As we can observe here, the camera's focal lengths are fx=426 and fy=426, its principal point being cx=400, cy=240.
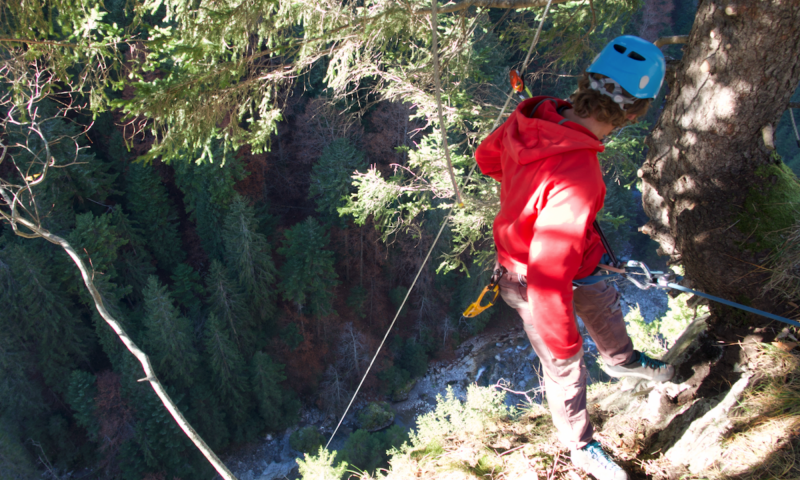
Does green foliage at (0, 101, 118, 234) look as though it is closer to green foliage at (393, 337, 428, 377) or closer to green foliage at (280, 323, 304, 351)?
green foliage at (280, 323, 304, 351)

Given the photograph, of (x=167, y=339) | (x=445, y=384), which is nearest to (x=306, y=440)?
(x=167, y=339)

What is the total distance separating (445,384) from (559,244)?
17194 mm

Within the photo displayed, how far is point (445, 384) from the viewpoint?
17.4 meters

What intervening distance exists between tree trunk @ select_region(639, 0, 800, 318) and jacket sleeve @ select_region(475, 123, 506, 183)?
3.04ft

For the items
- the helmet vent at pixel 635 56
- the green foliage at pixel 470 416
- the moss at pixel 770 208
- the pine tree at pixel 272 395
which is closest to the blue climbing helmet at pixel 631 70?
the helmet vent at pixel 635 56

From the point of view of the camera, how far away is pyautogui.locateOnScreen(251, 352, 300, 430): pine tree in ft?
48.8

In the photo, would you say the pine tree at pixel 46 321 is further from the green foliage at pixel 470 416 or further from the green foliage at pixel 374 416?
the green foliage at pixel 470 416

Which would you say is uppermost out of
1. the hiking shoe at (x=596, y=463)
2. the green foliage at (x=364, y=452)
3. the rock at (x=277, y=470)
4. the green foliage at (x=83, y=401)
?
the hiking shoe at (x=596, y=463)

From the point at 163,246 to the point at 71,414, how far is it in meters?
6.49

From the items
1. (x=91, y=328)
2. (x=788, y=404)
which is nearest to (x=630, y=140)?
(x=788, y=404)

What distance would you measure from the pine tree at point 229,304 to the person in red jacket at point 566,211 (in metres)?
14.4

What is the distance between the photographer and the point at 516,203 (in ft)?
4.92

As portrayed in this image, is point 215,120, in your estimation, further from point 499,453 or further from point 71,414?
point 71,414

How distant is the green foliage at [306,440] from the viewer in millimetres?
14539
